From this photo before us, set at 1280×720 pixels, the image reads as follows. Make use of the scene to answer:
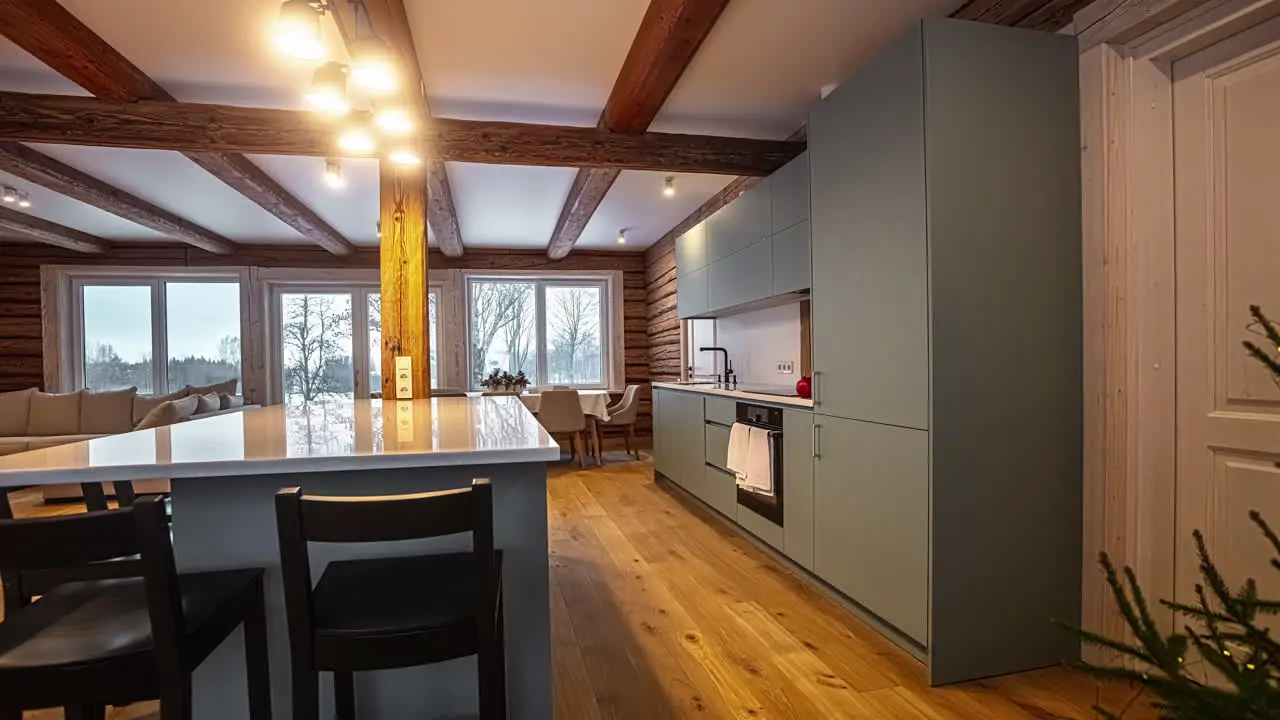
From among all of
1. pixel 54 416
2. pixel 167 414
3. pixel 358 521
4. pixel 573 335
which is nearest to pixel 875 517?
pixel 358 521

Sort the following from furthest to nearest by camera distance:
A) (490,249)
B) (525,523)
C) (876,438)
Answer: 1. (490,249)
2. (876,438)
3. (525,523)

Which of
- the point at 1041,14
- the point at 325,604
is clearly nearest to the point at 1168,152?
the point at 1041,14

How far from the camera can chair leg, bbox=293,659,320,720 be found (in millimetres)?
1160

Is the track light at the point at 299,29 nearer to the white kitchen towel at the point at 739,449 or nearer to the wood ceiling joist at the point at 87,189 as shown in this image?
the white kitchen towel at the point at 739,449

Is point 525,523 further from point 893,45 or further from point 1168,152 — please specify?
point 1168,152

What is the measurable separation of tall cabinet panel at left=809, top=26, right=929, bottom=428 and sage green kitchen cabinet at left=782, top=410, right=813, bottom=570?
0.67 feet

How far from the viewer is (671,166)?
12.1 feet

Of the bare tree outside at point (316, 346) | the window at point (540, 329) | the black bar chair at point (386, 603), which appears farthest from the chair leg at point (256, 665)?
the bare tree outside at point (316, 346)

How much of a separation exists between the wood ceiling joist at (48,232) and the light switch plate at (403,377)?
4.30 metres

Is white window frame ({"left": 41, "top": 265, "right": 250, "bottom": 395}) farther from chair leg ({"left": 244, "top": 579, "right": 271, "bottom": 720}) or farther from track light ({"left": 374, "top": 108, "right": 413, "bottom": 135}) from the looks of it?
chair leg ({"left": 244, "top": 579, "right": 271, "bottom": 720})

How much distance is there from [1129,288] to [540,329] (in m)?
6.29

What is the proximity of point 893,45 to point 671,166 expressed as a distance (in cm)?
173

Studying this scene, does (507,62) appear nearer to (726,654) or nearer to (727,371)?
(726,654)

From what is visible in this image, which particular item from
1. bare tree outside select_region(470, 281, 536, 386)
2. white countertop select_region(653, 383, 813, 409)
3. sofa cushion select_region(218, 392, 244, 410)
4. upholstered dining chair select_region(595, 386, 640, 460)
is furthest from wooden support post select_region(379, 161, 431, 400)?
bare tree outside select_region(470, 281, 536, 386)
